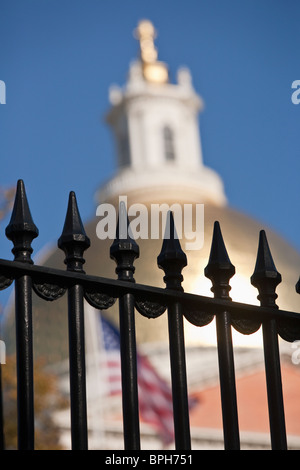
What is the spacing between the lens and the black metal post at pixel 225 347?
283cm

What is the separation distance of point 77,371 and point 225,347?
44 centimetres

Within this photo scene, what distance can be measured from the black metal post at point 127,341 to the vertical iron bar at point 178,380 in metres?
0.11

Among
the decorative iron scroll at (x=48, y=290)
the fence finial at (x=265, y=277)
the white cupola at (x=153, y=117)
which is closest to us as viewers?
the decorative iron scroll at (x=48, y=290)

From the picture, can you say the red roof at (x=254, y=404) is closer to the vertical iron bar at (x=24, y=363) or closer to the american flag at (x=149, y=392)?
the american flag at (x=149, y=392)

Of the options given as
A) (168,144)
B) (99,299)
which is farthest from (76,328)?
(168,144)

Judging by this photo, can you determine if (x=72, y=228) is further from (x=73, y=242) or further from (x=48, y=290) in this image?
(x=48, y=290)

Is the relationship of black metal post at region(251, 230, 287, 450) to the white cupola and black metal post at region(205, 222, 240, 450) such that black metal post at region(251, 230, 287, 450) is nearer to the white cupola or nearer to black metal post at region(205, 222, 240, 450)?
black metal post at region(205, 222, 240, 450)

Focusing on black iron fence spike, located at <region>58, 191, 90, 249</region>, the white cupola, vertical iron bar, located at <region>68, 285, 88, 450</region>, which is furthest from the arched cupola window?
vertical iron bar, located at <region>68, 285, 88, 450</region>

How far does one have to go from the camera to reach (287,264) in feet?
109

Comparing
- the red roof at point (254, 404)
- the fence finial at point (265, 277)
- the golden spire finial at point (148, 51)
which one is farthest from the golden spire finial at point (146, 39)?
the fence finial at point (265, 277)
